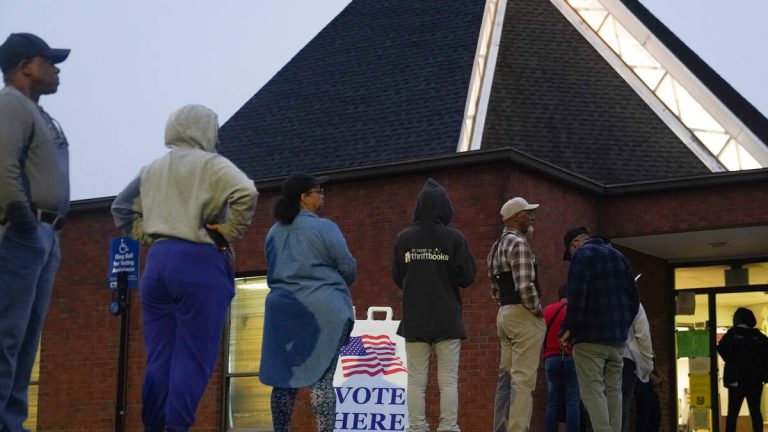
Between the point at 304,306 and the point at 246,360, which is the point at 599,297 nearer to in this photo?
the point at 304,306

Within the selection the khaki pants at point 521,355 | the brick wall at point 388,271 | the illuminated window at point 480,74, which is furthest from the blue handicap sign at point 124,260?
the khaki pants at point 521,355

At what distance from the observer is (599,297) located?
376 inches

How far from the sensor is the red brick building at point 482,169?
627 inches

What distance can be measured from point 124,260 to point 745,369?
8.31 metres

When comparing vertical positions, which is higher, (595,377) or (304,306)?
(304,306)

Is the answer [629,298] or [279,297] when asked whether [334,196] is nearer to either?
[629,298]

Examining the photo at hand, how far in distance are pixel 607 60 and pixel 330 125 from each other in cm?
536

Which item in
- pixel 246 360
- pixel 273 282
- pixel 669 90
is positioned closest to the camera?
pixel 273 282

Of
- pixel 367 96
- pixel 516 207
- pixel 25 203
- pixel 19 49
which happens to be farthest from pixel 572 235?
pixel 367 96

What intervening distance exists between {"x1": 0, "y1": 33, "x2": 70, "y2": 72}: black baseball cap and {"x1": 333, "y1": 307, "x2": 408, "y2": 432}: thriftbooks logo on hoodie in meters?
6.35

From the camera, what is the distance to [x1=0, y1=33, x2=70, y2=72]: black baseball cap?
6027 mm

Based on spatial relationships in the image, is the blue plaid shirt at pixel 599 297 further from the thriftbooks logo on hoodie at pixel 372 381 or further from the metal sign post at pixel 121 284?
the metal sign post at pixel 121 284

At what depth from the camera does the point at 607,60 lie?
22.0m

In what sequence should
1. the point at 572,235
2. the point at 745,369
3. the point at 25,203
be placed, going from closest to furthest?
1. the point at 25,203
2. the point at 572,235
3. the point at 745,369
